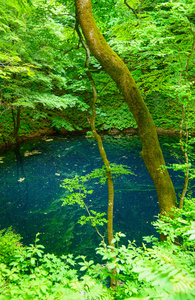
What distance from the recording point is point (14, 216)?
15.1ft

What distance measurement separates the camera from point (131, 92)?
2281 millimetres

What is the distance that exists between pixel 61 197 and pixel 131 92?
4.21 meters

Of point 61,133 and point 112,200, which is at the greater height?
point 61,133

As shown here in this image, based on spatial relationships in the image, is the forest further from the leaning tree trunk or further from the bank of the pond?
the bank of the pond

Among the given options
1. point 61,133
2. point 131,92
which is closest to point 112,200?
point 131,92

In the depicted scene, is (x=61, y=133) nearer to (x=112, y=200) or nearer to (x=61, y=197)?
(x=61, y=197)

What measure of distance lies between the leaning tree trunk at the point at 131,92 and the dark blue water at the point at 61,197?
78.8 inches

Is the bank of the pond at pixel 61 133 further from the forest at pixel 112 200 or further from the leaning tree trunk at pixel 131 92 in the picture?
the leaning tree trunk at pixel 131 92

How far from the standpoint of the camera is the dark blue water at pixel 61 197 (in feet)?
13.2

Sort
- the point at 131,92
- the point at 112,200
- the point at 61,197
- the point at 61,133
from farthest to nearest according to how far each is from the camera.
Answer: the point at 61,133 → the point at 61,197 → the point at 112,200 → the point at 131,92

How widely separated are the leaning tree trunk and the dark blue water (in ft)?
6.57

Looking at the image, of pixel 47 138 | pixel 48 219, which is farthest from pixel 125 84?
pixel 47 138

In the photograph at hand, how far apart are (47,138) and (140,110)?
1042 cm

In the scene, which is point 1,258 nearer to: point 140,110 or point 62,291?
point 62,291
